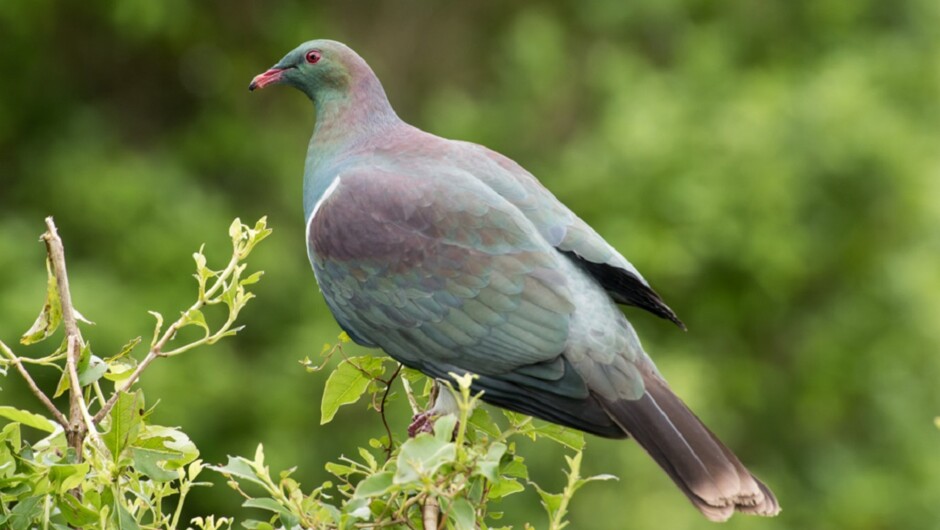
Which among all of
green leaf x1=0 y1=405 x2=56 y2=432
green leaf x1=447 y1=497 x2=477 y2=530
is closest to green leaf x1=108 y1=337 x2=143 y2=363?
green leaf x1=0 y1=405 x2=56 y2=432

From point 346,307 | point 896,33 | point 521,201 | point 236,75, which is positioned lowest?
point 346,307

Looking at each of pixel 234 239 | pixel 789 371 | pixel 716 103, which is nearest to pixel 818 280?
pixel 789 371

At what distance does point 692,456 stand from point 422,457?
0.94m

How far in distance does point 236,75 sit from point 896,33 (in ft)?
15.1

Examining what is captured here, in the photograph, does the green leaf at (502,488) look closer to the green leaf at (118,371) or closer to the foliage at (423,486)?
the foliage at (423,486)

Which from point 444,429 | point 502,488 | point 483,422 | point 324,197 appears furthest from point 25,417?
point 324,197

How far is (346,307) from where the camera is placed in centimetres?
358

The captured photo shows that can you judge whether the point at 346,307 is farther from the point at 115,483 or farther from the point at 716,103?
the point at 716,103

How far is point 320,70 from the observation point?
13.3 ft

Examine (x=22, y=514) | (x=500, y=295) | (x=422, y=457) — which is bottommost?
(x=22, y=514)

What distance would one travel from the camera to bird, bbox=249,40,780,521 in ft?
10.4

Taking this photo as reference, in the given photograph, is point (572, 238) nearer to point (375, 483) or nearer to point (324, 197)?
point (324, 197)

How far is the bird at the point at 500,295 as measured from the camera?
3.18 m

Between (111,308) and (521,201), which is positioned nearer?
(521,201)
